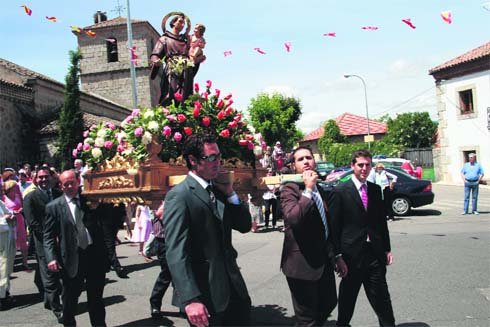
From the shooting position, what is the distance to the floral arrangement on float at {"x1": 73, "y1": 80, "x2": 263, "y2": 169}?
411cm

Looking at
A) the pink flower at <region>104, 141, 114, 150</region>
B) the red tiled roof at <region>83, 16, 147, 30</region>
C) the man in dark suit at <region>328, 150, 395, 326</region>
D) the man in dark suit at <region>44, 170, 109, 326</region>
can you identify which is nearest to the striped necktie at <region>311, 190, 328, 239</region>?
the man in dark suit at <region>328, 150, 395, 326</region>

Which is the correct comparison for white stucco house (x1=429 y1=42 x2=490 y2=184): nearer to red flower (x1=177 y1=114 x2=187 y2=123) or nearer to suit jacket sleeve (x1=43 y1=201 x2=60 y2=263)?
red flower (x1=177 y1=114 x2=187 y2=123)

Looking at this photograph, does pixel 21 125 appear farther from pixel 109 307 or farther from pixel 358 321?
pixel 358 321

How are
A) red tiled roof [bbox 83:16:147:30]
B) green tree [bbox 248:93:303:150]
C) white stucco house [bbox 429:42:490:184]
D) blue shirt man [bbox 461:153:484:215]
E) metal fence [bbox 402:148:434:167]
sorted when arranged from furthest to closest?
1. green tree [bbox 248:93:303:150]
2. red tiled roof [bbox 83:16:147:30]
3. metal fence [bbox 402:148:434:167]
4. white stucco house [bbox 429:42:490:184]
5. blue shirt man [bbox 461:153:484:215]

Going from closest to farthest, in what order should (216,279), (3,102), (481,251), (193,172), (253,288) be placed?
(216,279), (193,172), (253,288), (481,251), (3,102)

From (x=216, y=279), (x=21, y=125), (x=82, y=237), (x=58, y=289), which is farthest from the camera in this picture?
(x=21, y=125)

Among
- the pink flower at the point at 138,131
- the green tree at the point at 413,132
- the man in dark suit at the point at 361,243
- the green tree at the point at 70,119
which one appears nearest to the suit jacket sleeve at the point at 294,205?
the man in dark suit at the point at 361,243

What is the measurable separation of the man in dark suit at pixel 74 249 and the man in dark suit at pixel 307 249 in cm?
220

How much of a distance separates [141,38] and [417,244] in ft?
119

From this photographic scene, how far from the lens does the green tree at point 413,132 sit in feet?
156

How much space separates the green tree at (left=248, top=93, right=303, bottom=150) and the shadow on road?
126 ft

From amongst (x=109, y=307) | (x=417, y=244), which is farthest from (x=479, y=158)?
(x=109, y=307)

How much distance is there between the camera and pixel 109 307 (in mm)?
6285

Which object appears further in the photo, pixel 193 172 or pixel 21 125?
pixel 21 125
